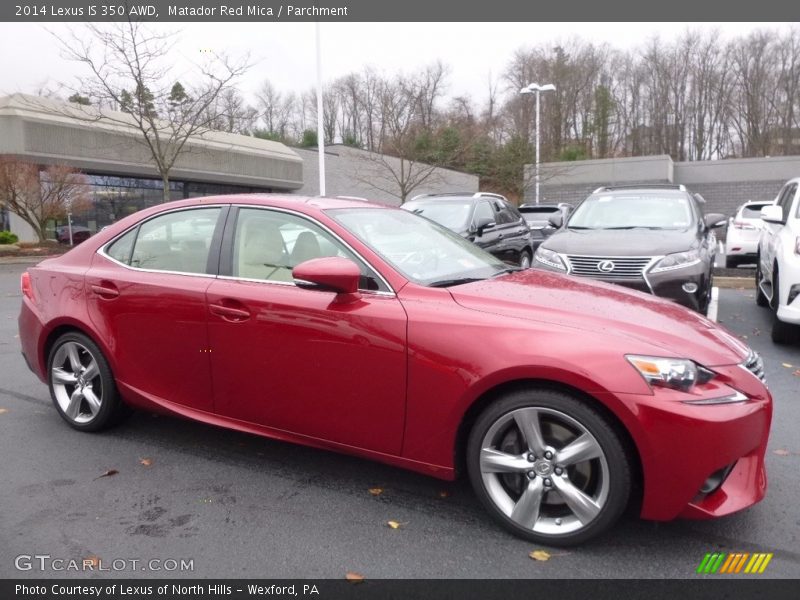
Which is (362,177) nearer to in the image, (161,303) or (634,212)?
(634,212)

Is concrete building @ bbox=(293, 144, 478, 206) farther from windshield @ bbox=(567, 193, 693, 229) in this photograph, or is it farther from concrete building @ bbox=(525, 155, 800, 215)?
windshield @ bbox=(567, 193, 693, 229)

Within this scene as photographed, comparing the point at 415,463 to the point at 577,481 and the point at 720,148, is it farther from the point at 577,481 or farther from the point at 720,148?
the point at 720,148

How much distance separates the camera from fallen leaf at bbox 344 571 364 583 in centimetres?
262

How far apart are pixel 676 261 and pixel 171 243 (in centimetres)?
495

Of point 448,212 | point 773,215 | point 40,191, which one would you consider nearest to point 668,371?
point 773,215

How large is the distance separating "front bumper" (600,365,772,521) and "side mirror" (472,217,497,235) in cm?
746

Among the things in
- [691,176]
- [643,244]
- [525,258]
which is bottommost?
[525,258]

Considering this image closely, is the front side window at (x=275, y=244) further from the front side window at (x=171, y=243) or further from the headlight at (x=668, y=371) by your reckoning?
the headlight at (x=668, y=371)

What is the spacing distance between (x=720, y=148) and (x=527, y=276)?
5777 cm

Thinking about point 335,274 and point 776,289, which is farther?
point 776,289

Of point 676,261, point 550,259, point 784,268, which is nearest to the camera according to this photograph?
point 784,268

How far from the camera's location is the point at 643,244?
6840 millimetres

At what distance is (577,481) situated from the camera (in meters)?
2.79

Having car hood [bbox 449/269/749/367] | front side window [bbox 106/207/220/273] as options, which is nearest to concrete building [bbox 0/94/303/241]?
front side window [bbox 106/207/220/273]
